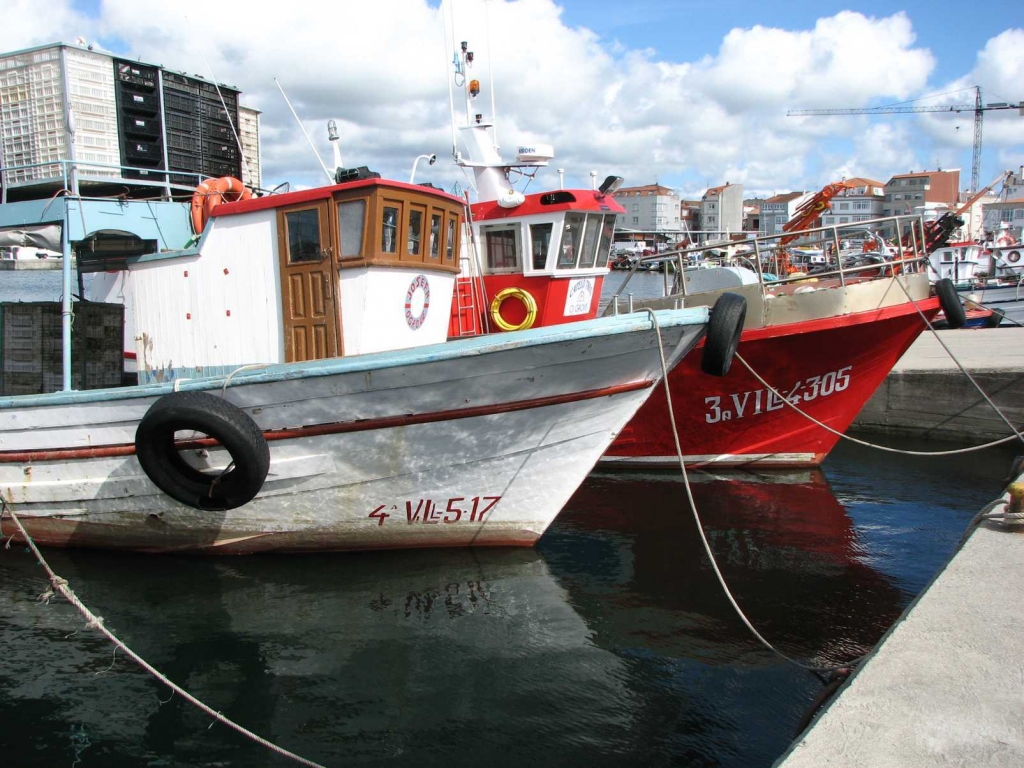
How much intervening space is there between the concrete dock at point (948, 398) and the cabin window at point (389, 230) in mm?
8320

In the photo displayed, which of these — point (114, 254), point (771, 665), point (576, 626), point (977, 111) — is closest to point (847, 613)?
point (771, 665)

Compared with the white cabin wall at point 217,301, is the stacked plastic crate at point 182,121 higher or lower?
higher

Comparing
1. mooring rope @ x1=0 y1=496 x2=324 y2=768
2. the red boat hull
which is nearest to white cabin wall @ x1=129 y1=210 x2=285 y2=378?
mooring rope @ x1=0 y1=496 x2=324 y2=768

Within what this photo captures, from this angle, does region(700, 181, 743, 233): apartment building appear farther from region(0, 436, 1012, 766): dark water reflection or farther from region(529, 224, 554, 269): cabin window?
region(0, 436, 1012, 766): dark water reflection

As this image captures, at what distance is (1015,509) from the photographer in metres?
4.89

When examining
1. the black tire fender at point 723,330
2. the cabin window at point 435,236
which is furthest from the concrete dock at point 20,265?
the black tire fender at point 723,330

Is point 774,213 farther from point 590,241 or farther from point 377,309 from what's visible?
point 377,309

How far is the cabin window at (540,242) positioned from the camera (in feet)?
30.4

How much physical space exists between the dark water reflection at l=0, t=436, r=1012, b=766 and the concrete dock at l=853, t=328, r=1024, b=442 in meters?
3.11

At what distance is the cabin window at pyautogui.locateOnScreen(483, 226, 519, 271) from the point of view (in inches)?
372

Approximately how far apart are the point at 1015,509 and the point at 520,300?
5.78 metres

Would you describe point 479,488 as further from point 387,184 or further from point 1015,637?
point 1015,637

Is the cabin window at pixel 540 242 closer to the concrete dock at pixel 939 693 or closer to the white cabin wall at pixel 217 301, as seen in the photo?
the white cabin wall at pixel 217 301

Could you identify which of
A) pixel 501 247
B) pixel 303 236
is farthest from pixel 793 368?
pixel 303 236
